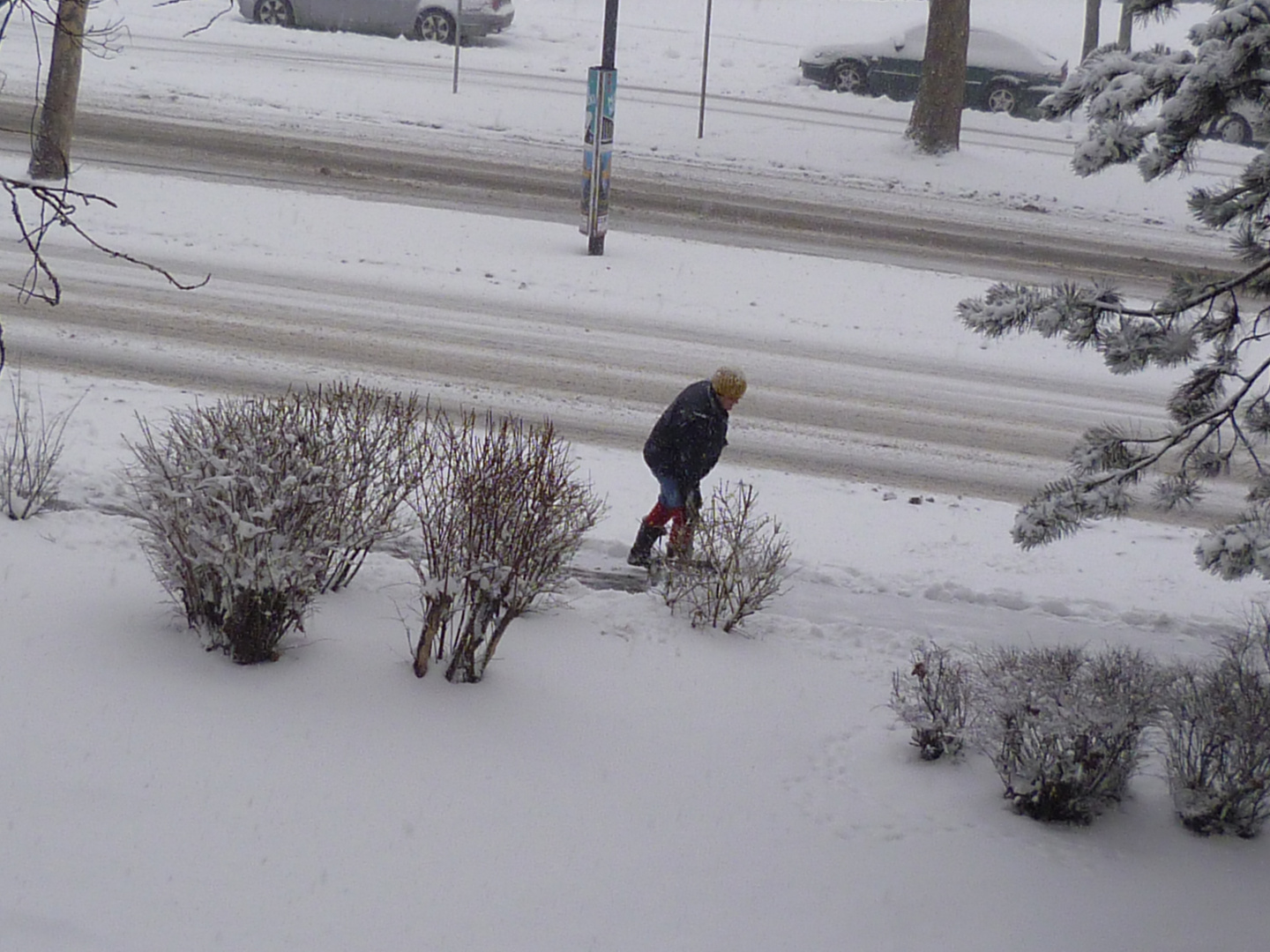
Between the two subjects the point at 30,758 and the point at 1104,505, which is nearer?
the point at 30,758

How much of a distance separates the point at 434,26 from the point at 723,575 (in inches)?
883

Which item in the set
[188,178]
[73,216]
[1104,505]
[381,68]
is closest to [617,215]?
[188,178]

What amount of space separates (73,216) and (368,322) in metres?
4.76

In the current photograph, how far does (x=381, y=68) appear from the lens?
2375cm

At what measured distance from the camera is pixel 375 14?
1040 inches

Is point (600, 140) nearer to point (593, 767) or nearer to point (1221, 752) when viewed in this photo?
point (593, 767)

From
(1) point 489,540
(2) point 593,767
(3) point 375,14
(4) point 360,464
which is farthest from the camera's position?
(3) point 375,14

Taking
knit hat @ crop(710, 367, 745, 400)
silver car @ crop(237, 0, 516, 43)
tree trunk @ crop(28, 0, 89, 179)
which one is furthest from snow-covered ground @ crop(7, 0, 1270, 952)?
silver car @ crop(237, 0, 516, 43)

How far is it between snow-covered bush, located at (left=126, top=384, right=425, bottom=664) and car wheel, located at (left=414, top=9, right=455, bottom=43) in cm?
2204

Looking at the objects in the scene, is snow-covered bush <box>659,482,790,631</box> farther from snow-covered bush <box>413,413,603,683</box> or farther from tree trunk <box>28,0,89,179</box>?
tree trunk <box>28,0,89,179</box>

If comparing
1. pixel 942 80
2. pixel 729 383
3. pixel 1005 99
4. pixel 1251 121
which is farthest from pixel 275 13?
pixel 1251 121

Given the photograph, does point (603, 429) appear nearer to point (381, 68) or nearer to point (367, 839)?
point (367, 839)

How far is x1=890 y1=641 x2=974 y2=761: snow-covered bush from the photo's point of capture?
6367mm

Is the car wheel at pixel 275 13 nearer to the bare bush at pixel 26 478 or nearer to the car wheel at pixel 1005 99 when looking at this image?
the car wheel at pixel 1005 99
